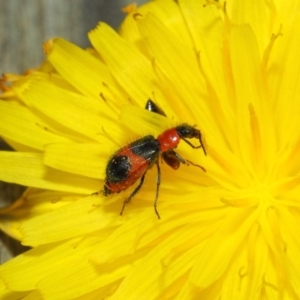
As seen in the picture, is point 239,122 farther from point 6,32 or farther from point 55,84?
point 6,32

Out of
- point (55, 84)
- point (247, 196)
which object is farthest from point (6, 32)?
point (247, 196)

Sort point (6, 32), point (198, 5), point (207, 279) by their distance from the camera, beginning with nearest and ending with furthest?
point (207, 279) → point (198, 5) → point (6, 32)

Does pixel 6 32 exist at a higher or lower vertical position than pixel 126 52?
higher

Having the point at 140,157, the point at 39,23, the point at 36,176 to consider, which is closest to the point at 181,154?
the point at 140,157

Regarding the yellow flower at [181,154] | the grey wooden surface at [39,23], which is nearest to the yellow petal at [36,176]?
the yellow flower at [181,154]

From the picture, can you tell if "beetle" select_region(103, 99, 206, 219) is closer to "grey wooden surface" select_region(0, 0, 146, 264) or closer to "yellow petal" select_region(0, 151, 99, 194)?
"yellow petal" select_region(0, 151, 99, 194)

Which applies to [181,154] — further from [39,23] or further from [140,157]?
[39,23]
